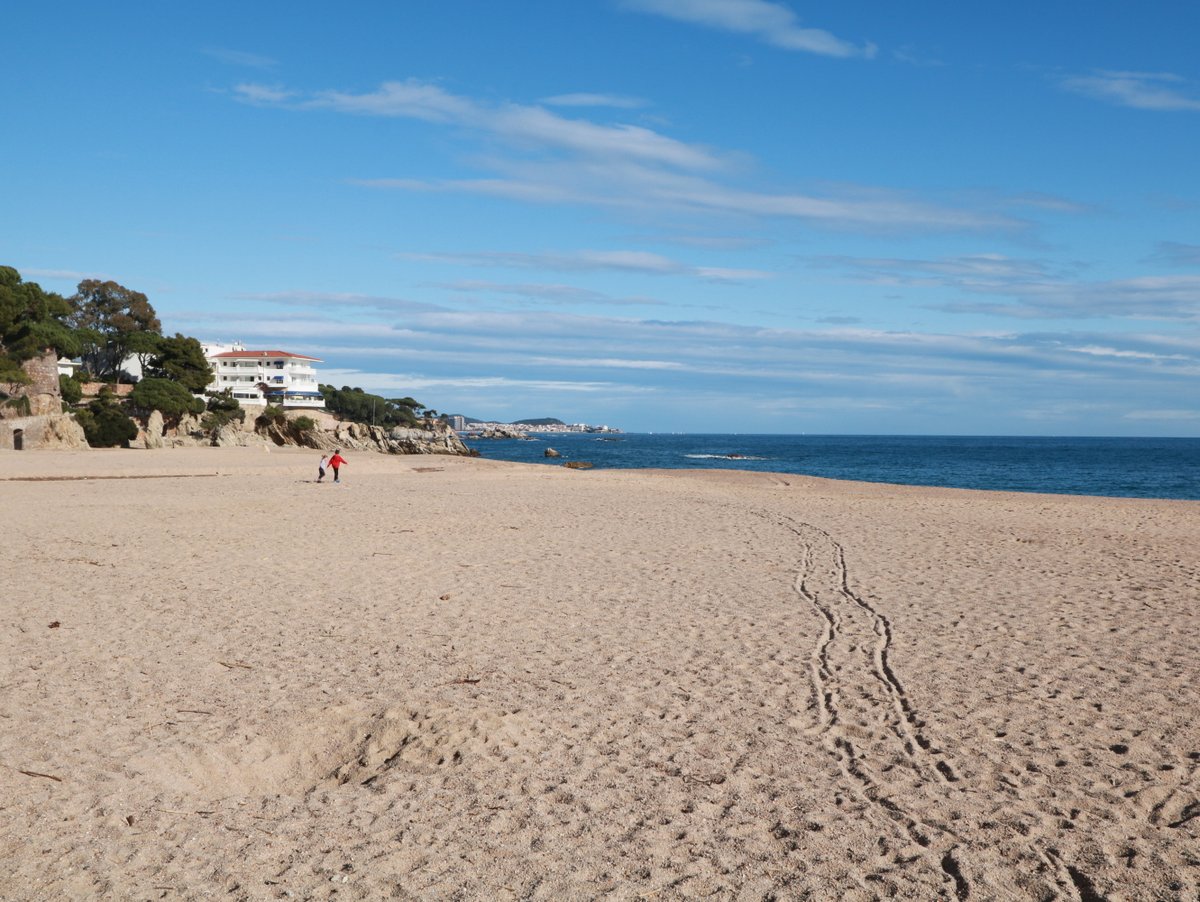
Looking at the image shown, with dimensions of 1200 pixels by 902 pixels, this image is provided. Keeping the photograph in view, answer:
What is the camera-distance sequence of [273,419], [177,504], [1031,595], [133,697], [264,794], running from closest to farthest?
[264,794], [133,697], [1031,595], [177,504], [273,419]

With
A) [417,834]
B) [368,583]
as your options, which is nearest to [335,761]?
[417,834]

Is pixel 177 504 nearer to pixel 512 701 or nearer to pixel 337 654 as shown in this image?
pixel 337 654

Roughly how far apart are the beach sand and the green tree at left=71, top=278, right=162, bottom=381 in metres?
77.3

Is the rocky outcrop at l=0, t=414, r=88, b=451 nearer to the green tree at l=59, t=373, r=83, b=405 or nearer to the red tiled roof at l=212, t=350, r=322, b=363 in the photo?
the green tree at l=59, t=373, r=83, b=405

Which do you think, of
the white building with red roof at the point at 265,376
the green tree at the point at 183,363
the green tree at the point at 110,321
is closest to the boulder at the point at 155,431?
the green tree at the point at 183,363

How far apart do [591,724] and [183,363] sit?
73.7 meters

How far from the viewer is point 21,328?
5003cm

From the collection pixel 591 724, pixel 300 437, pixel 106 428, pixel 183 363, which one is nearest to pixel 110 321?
pixel 183 363

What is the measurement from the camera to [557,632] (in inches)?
360

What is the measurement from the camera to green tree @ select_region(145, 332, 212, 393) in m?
72.1

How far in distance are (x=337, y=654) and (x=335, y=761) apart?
7.53ft

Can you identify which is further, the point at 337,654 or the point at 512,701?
the point at 337,654

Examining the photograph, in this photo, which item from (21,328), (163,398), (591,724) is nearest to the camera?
(591,724)

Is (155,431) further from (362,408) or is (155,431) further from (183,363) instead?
(362,408)
